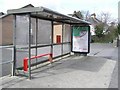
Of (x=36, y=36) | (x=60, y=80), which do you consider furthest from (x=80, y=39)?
(x=60, y=80)

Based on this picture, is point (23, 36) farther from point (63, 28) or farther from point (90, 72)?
point (63, 28)

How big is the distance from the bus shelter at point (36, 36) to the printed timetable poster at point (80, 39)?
0.23 m

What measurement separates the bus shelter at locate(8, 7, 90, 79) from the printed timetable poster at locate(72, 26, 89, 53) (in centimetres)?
23

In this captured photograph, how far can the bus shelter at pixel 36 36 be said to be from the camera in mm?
7906

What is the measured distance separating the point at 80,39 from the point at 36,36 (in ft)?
17.2

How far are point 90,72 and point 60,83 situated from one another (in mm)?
2400

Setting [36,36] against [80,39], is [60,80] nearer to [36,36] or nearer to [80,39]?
[36,36]

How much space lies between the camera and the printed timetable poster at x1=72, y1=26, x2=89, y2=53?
14828mm

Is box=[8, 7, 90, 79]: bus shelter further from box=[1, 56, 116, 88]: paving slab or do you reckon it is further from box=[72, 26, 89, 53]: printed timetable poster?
box=[1, 56, 116, 88]: paving slab

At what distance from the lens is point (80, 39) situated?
15008 millimetres

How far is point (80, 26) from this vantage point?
15039mm

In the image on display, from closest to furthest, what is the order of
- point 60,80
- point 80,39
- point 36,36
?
point 60,80 < point 36,36 < point 80,39

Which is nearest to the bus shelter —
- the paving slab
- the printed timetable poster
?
the printed timetable poster

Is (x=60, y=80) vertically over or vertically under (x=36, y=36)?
under
